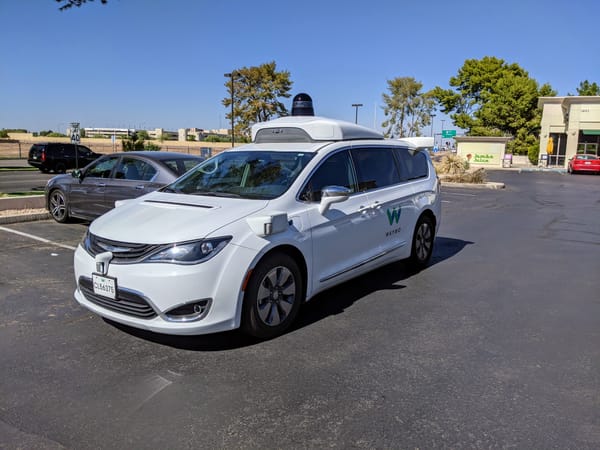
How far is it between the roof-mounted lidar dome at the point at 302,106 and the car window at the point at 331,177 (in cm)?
248

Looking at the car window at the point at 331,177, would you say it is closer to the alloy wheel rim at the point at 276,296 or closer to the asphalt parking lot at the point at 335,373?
the alloy wheel rim at the point at 276,296

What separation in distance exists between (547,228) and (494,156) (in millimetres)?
32073

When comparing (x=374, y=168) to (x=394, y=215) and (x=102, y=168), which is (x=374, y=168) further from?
(x=102, y=168)

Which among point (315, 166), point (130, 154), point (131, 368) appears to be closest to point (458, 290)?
point (315, 166)

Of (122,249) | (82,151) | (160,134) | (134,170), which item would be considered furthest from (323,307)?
(160,134)

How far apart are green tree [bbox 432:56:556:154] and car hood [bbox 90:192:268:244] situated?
166ft

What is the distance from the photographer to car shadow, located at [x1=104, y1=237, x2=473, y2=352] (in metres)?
4.13

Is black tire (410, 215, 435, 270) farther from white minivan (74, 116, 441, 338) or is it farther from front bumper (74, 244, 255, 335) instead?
front bumper (74, 244, 255, 335)

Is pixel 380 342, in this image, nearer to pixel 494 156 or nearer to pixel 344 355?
pixel 344 355

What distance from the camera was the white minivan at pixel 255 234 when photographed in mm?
3742

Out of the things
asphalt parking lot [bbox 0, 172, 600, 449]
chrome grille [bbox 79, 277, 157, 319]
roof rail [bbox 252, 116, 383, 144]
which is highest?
roof rail [bbox 252, 116, 383, 144]

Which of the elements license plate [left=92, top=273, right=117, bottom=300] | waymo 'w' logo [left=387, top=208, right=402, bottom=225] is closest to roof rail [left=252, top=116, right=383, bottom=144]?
waymo 'w' logo [left=387, top=208, right=402, bottom=225]

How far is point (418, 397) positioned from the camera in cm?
332

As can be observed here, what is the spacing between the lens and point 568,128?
44.6 meters
